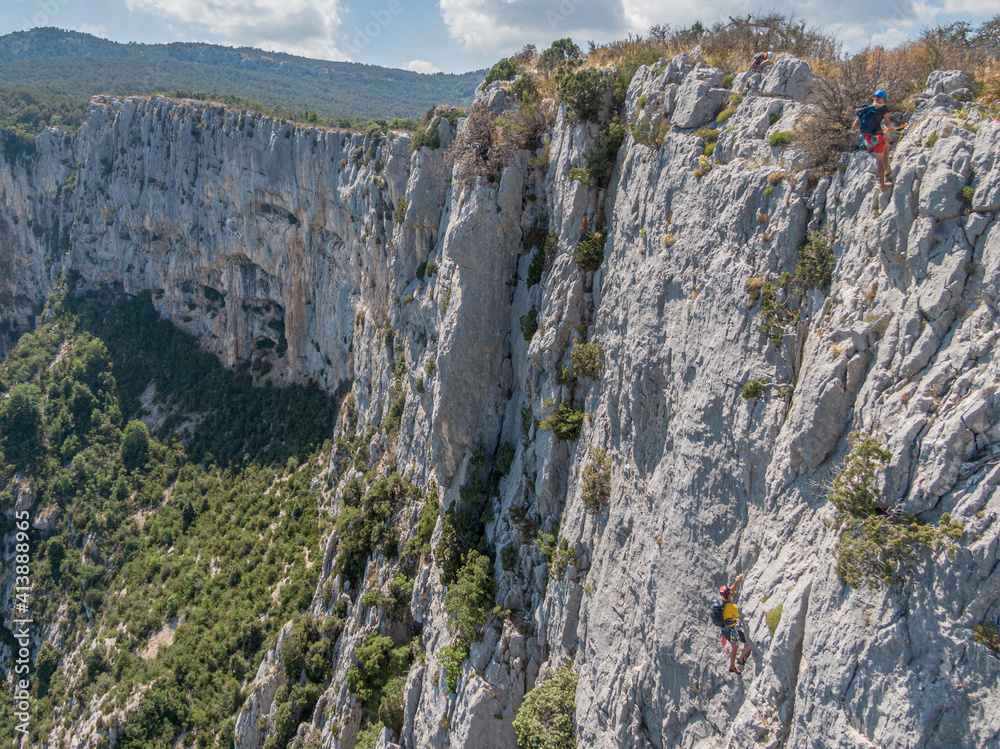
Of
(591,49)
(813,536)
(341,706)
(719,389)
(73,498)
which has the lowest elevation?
(73,498)

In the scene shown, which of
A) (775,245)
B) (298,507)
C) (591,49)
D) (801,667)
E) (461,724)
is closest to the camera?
(801,667)

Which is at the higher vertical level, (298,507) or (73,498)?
(298,507)

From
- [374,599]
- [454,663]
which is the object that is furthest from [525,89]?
[374,599]

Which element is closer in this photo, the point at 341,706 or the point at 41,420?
the point at 341,706

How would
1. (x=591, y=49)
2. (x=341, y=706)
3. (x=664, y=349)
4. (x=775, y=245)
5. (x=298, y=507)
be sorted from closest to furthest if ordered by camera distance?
(x=775, y=245)
(x=664, y=349)
(x=591, y=49)
(x=341, y=706)
(x=298, y=507)

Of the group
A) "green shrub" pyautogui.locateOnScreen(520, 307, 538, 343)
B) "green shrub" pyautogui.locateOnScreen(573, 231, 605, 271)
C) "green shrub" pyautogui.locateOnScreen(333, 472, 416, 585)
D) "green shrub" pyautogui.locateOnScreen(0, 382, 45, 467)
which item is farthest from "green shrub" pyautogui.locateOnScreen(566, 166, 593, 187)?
"green shrub" pyautogui.locateOnScreen(0, 382, 45, 467)

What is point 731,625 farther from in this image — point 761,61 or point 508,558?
point 761,61

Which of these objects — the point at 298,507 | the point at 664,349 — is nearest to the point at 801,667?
the point at 664,349

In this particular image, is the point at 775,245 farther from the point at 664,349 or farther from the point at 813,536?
the point at 813,536
